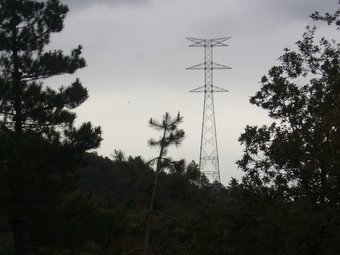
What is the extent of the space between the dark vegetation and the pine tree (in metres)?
0.04

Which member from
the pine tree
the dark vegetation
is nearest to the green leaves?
the dark vegetation

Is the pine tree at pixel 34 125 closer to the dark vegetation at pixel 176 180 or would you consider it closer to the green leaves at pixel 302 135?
the dark vegetation at pixel 176 180

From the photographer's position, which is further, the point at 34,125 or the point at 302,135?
the point at 34,125

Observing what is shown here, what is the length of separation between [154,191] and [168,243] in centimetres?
226

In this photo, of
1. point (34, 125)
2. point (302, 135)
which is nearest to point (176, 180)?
point (302, 135)

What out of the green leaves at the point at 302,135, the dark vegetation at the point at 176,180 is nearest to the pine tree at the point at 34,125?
the dark vegetation at the point at 176,180

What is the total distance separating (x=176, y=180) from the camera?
12.5 metres

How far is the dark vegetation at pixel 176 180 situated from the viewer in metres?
9.97

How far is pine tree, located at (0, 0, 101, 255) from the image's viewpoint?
1798cm

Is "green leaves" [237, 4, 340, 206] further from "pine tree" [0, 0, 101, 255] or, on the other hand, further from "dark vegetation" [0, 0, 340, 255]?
"pine tree" [0, 0, 101, 255]

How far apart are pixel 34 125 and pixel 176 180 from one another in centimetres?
870

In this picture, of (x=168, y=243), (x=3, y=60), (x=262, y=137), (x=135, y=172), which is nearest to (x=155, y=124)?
(x=135, y=172)

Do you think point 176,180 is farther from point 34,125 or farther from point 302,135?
point 34,125

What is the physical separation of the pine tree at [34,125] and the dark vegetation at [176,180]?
36 millimetres
